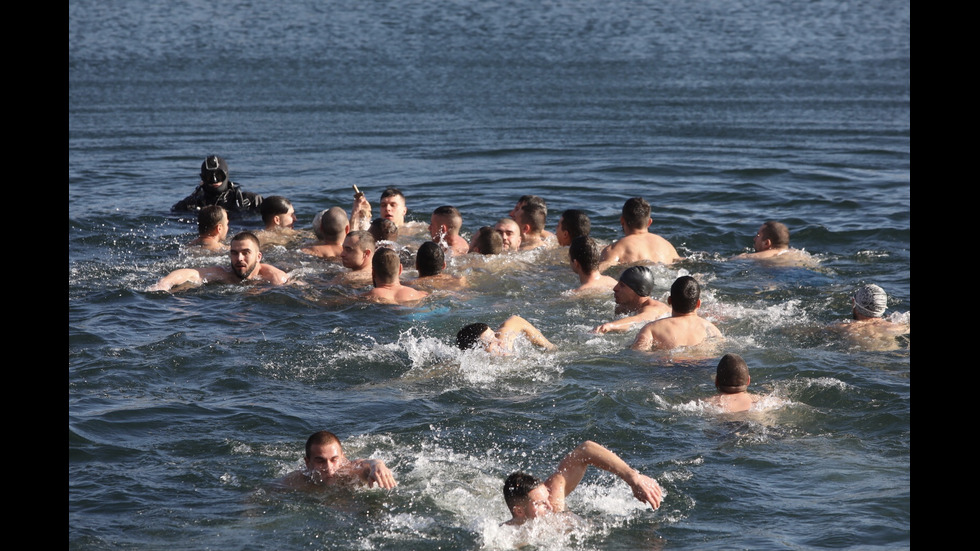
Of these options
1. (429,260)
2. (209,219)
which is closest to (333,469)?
(429,260)

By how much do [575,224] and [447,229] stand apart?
1750 millimetres

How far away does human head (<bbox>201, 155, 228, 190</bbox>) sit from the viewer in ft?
53.5

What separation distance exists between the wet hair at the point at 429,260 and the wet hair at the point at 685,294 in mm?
3231

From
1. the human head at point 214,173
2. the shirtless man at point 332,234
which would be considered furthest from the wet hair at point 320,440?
the human head at point 214,173

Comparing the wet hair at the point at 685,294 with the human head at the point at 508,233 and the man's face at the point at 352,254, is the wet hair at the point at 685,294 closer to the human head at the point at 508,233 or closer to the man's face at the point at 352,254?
the human head at the point at 508,233

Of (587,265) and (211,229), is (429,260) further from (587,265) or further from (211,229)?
(211,229)

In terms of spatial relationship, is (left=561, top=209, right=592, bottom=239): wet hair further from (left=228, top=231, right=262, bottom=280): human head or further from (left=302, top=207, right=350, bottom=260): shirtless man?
(left=228, top=231, right=262, bottom=280): human head

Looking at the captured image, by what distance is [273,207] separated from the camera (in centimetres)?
1530

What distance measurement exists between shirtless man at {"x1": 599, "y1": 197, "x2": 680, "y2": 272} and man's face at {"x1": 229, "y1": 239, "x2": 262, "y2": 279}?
14.6ft

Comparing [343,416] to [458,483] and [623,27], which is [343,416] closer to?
[458,483]

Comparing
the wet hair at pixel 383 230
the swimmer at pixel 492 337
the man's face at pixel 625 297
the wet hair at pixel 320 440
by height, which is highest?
the wet hair at pixel 383 230

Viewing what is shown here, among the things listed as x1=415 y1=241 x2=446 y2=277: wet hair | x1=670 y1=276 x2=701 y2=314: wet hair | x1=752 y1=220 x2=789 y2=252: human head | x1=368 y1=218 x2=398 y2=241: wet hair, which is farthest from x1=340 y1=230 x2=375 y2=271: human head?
x1=752 y1=220 x2=789 y2=252: human head

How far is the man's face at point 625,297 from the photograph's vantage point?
11.5m
